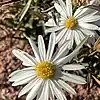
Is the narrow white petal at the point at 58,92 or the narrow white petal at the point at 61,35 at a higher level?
the narrow white petal at the point at 61,35

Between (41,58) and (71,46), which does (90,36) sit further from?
(41,58)

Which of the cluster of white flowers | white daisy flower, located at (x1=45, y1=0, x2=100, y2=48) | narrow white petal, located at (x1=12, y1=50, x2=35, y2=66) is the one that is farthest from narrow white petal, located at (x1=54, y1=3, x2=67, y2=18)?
narrow white petal, located at (x1=12, y1=50, x2=35, y2=66)

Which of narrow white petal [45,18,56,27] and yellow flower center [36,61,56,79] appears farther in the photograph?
narrow white petal [45,18,56,27]

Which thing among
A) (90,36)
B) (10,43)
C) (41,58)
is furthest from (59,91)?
(10,43)

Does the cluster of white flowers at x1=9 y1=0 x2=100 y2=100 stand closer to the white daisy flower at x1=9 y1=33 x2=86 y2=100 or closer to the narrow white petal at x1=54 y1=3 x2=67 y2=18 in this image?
the white daisy flower at x1=9 y1=33 x2=86 y2=100

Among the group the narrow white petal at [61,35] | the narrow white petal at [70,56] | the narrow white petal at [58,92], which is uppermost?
the narrow white petal at [61,35]

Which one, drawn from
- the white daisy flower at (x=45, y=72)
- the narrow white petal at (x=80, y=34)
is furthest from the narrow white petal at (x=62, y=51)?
the narrow white petal at (x=80, y=34)

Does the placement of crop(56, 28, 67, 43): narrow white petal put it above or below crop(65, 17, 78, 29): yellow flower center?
below

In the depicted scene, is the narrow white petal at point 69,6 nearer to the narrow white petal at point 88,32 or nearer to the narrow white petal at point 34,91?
the narrow white petal at point 88,32
